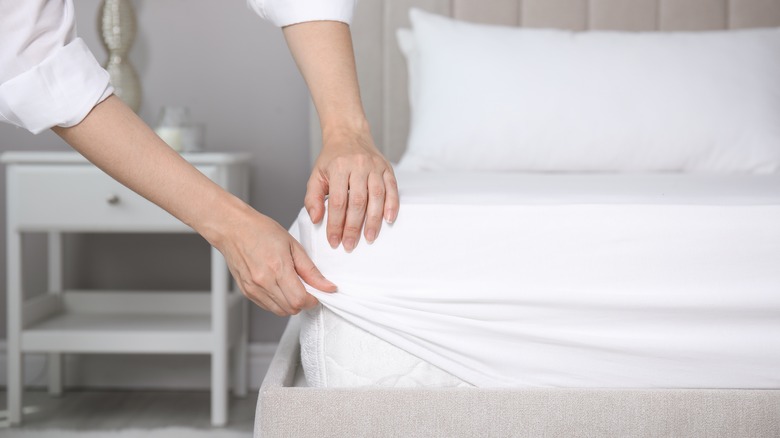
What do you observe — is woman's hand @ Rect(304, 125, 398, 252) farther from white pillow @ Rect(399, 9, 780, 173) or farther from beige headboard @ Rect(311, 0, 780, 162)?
beige headboard @ Rect(311, 0, 780, 162)

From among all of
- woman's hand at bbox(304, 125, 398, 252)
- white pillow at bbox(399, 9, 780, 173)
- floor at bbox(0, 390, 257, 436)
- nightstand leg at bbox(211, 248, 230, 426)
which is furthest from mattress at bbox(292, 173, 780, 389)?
floor at bbox(0, 390, 257, 436)

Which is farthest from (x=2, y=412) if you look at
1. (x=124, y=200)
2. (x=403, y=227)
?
Result: (x=403, y=227)

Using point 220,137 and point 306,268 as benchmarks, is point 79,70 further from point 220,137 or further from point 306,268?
point 220,137

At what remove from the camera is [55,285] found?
7.70 feet

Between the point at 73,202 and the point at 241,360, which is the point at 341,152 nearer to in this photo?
the point at 73,202

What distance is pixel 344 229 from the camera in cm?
96

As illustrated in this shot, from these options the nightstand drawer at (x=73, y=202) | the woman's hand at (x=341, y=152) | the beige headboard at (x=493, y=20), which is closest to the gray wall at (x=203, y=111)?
the beige headboard at (x=493, y=20)

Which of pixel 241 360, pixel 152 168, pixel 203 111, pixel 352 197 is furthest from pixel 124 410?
pixel 352 197

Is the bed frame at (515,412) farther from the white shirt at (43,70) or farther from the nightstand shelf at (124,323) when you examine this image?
the nightstand shelf at (124,323)

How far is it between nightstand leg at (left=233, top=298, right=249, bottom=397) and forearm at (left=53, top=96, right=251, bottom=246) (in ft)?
4.65

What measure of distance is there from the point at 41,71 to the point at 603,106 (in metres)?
1.24

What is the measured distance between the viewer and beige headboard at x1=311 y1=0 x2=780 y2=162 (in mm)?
2305

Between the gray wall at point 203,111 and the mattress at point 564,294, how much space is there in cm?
Answer: 152

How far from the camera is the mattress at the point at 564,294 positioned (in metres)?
0.97
